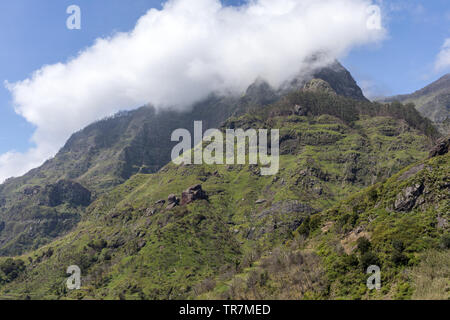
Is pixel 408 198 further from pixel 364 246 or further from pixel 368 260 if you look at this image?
pixel 368 260

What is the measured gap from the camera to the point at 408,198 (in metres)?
94.5

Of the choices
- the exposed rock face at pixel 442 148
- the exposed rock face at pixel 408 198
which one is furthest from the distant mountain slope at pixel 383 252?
the exposed rock face at pixel 442 148

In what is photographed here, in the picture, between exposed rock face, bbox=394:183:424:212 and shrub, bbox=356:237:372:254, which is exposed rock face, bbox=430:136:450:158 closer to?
exposed rock face, bbox=394:183:424:212

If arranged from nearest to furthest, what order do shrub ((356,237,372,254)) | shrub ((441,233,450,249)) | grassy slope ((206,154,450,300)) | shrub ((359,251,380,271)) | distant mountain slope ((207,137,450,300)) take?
grassy slope ((206,154,450,300))
distant mountain slope ((207,137,450,300))
shrub ((441,233,450,249))
shrub ((359,251,380,271))
shrub ((356,237,372,254))

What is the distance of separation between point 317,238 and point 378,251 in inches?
1445

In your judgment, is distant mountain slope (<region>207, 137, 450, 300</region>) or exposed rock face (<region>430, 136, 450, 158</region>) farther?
exposed rock face (<region>430, 136, 450, 158</region>)

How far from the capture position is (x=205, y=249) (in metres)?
197

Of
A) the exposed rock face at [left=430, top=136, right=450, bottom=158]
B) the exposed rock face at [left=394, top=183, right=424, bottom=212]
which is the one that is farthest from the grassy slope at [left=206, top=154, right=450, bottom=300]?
the exposed rock face at [left=430, top=136, right=450, bottom=158]

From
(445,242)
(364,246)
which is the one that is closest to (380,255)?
(364,246)

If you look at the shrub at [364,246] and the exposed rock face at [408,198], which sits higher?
the exposed rock face at [408,198]

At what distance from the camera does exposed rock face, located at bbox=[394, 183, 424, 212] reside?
3672 inches

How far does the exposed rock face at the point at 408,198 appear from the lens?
93256 millimetres

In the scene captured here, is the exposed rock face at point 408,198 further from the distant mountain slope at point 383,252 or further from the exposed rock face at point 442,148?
the exposed rock face at point 442,148
